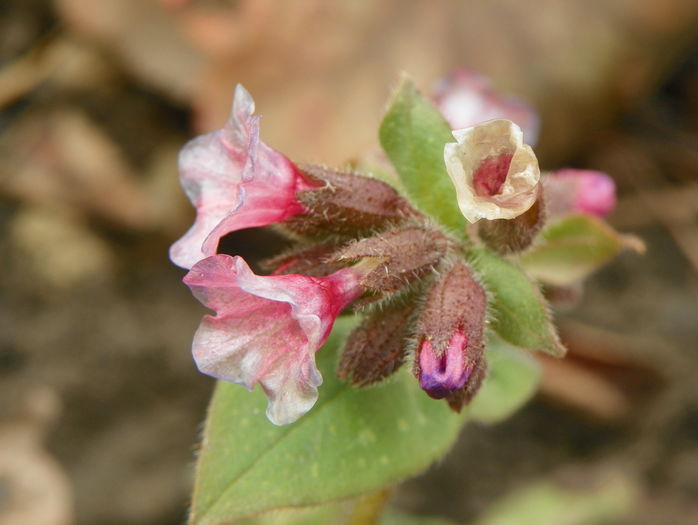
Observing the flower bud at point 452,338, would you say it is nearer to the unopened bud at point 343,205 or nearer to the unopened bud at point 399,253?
the unopened bud at point 399,253

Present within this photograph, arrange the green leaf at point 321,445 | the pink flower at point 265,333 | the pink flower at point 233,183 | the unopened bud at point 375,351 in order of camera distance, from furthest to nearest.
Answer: the green leaf at point 321,445 < the unopened bud at point 375,351 < the pink flower at point 233,183 < the pink flower at point 265,333

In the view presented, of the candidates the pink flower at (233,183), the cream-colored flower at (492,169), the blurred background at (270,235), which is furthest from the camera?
the blurred background at (270,235)

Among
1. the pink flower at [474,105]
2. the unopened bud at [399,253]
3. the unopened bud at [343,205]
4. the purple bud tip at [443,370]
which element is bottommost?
the pink flower at [474,105]

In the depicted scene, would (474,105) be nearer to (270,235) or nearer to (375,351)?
(270,235)

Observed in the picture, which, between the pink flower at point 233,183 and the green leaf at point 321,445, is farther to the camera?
the green leaf at point 321,445

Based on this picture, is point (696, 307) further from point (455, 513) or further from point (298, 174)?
point (298, 174)

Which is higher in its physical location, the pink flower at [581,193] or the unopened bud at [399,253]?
the unopened bud at [399,253]

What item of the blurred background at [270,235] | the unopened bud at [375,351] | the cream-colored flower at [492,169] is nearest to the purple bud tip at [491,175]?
the cream-colored flower at [492,169]
